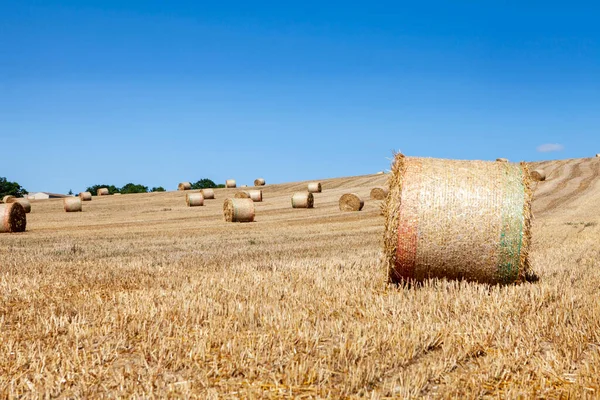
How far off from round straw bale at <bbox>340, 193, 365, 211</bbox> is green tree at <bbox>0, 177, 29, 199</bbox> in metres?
52.8

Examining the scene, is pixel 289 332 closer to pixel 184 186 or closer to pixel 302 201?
pixel 302 201

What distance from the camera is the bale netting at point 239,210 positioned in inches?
910

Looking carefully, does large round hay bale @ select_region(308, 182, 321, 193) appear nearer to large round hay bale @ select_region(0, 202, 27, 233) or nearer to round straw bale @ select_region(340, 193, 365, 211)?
round straw bale @ select_region(340, 193, 365, 211)

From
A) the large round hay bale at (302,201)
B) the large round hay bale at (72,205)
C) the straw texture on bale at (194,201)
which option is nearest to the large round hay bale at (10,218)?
the large round hay bale at (72,205)

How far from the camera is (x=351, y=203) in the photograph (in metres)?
27.2

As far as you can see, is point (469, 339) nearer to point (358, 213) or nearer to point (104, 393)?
point (104, 393)

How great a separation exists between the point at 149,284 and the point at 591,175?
3553 cm

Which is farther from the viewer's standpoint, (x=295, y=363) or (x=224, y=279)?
(x=224, y=279)

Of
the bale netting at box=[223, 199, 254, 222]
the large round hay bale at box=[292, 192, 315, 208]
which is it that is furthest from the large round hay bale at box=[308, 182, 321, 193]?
the bale netting at box=[223, 199, 254, 222]

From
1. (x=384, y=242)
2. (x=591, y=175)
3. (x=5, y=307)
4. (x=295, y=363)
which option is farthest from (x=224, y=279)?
(x=591, y=175)

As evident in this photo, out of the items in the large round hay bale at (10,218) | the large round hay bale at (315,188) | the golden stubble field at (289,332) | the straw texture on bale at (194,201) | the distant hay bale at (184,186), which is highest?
the distant hay bale at (184,186)

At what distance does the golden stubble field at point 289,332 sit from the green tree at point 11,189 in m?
64.0

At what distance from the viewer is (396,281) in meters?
7.51

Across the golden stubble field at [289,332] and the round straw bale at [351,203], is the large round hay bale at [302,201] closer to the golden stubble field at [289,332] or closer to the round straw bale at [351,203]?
the round straw bale at [351,203]
